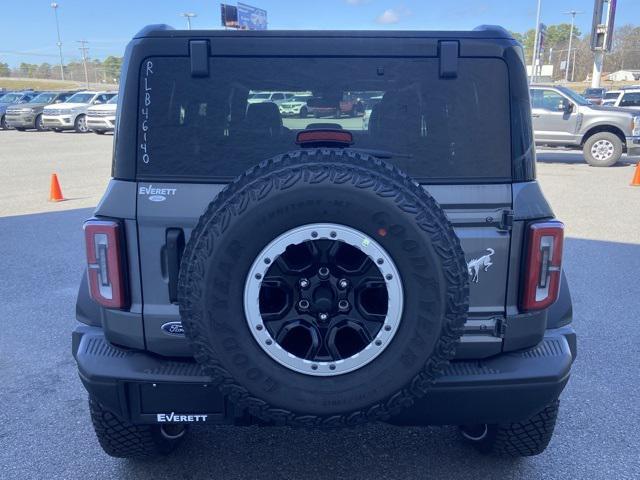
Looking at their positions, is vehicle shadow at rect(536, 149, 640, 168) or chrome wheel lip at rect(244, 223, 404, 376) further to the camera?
vehicle shadow at rect(536, 149, 640, 168)

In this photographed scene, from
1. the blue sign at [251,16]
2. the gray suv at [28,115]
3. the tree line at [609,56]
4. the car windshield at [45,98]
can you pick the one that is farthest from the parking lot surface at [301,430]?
the tree line at [609,56]

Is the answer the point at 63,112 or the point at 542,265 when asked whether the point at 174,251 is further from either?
the point at 63,112

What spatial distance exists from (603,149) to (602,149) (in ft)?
0.08

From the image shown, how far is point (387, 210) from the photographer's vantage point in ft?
6.52

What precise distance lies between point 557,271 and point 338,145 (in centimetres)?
106

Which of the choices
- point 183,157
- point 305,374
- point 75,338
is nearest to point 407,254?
point 305,374

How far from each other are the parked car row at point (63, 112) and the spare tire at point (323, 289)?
23.3 metres

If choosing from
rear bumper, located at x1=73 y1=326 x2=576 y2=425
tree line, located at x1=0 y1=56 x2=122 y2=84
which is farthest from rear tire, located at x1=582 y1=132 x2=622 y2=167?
tree line, located at x1=0 y1=56 x2=122 y2=84

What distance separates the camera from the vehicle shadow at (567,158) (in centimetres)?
1621

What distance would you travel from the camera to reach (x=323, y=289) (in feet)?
6.94

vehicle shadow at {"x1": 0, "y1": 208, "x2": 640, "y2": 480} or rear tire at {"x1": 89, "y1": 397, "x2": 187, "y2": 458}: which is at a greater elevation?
rear tire at {"x1": 89, "y1": 397, "x2": 187, "y2": 458}

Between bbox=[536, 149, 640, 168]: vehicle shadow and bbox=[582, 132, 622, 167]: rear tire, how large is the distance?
0.49m

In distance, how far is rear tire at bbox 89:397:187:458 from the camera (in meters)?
2.79

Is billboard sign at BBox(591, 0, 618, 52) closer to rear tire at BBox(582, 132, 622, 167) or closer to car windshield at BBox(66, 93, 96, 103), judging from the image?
rear tire at BBox(582, 132, 622, 167)
